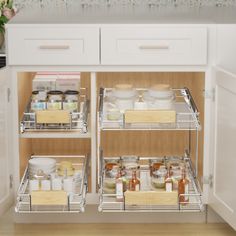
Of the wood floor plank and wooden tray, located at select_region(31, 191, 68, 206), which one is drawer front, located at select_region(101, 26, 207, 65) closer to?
wooden tray, located at select_region(31, 191, 68, 206)

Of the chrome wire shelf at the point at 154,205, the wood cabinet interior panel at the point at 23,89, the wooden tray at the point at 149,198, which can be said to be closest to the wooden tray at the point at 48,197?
the chrome wire shelf at the point at 154,205

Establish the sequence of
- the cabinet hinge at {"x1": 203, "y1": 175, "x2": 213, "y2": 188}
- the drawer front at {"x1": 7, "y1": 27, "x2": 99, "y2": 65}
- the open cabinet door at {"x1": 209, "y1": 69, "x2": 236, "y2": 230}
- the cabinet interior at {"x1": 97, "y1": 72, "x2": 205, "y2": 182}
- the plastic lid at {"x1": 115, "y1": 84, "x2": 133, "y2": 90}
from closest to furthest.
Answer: the open cabinet door at {"x1": 209, "y1": 69, "x2": 236, "y2": 230}, the drawer front at {"x1": 7, "y1": 27, "x2": 99, "y2": 65}, the cabinet hinge at {"x1": 203, "y1": 175, "x2": 213, "y2": 188}, the plastic lid at {"x1": 115, "y1": 84, "x2": 133, "y2": 90}, the cabinet interior at {"x1": 97, "y1": 72, "x2": 205, "y2": 182}

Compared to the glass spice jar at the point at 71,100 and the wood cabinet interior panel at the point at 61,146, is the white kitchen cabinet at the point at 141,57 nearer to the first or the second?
the glass spice jar at the point at 71,100

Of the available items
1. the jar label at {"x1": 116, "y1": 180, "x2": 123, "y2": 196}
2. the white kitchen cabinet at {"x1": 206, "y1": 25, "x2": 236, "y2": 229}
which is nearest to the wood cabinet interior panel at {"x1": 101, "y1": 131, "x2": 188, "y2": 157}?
the white kitchen cabinet at {"x1": 206, "y1": 25, "x2": 236, "y2": 229}

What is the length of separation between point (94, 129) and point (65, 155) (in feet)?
1.75

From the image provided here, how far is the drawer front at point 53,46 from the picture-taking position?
3158 mm

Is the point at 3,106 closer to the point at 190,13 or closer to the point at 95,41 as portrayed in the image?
the point at 95,41

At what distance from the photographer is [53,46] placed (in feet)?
10.4

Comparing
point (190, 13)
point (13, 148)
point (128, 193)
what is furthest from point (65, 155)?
point (190, 13)

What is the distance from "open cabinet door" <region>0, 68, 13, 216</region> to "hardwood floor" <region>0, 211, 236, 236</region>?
0.20 metres

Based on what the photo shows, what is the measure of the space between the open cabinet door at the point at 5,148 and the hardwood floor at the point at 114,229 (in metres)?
0.20

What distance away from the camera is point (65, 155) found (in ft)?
12.3

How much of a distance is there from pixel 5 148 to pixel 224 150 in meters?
1.06

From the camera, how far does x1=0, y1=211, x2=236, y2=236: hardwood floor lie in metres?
3.31
